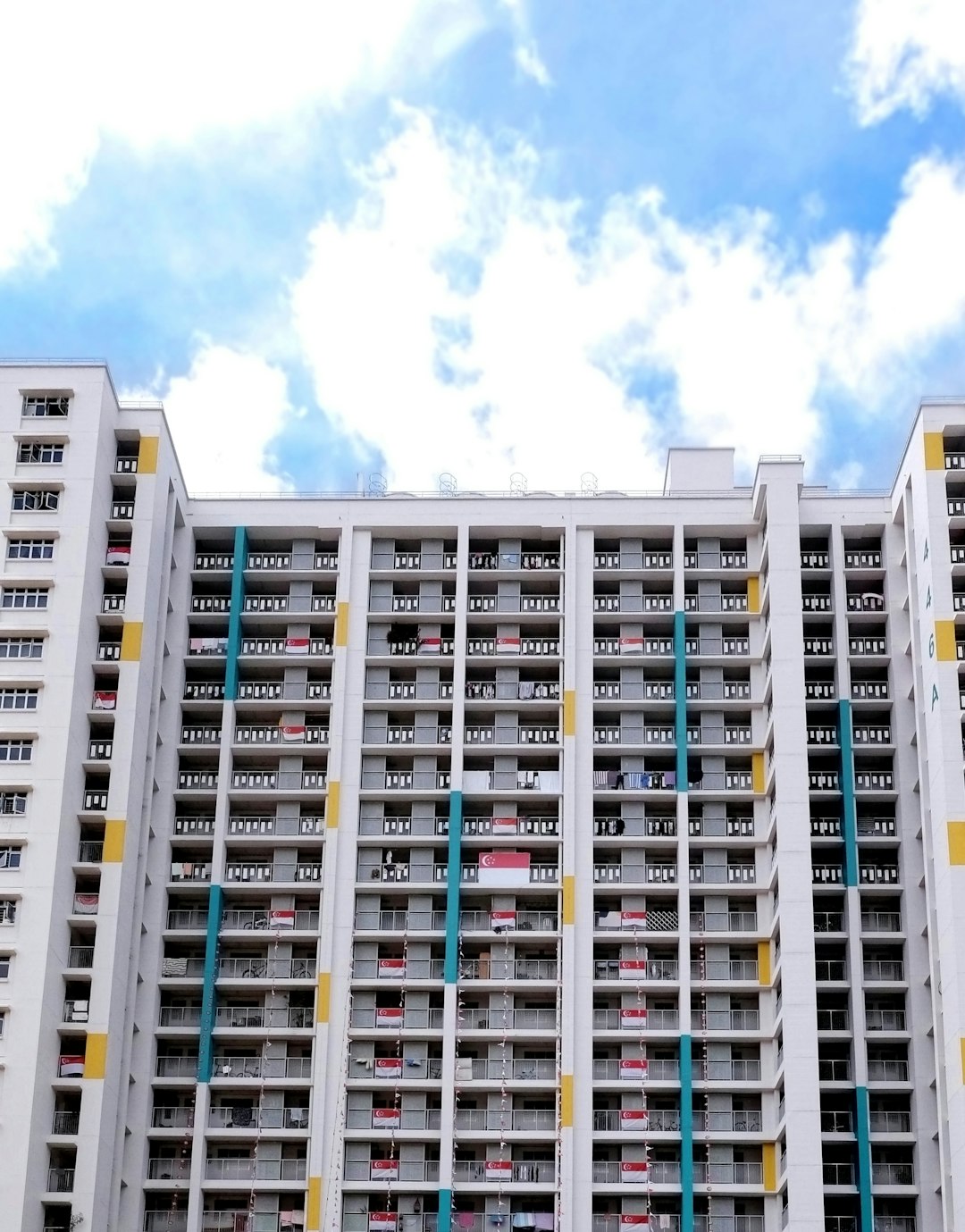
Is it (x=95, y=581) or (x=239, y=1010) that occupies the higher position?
(x=95, y=581)

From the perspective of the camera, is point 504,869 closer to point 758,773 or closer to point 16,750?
point 758,773

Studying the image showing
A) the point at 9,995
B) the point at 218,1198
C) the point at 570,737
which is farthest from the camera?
the point at 570,737

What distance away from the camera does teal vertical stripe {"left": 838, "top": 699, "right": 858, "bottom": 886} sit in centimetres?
8506

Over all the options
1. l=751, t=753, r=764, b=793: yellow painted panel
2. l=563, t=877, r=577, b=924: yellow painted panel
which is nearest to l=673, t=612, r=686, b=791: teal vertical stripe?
l=751, t=753, r=764, b=793: yellow painted panel

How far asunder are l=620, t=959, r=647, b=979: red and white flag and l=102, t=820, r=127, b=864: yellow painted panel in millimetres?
20284

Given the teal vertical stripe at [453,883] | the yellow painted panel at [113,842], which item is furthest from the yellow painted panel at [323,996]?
the yellow painted panel at [113,842]

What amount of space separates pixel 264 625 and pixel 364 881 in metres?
12.7

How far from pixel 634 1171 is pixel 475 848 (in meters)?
14.3

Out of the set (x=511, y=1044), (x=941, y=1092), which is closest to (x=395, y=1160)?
(x=511, y=1044)

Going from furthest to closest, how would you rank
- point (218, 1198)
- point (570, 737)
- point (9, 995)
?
point (570, 737) < point (218, 1198) < point (9, 995)

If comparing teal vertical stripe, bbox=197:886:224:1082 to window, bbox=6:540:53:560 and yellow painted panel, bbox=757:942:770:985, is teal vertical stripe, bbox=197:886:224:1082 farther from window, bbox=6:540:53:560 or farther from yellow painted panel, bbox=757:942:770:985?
yellow painted panel, bbox=757:942:770:985

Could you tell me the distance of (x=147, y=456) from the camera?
89188 mm

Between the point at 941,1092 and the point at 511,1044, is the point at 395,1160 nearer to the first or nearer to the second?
the point at 511,1044

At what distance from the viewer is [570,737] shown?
8906cm
